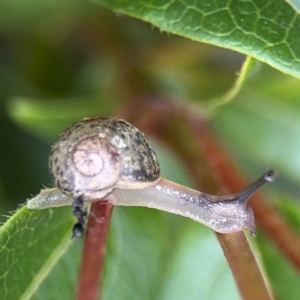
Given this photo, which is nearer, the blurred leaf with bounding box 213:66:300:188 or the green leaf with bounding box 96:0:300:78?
the green leaf with bounding box 96:0:300:78

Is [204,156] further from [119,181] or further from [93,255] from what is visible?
[93,255]

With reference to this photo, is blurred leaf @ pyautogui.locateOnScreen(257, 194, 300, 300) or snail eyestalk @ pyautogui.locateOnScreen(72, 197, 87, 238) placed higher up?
snail eyestalk @ pyautogui.locateOnScreen(72, 197, 87, 238)

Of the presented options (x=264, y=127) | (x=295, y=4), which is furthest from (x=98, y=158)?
(x=264, y=127)

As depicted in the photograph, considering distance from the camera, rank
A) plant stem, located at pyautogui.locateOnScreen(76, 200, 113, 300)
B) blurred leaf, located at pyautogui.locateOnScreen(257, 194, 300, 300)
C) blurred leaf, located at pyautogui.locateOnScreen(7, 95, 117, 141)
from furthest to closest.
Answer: blurred leaf, located at pyautogui.locateOnScreen(7, 95, 117, 141), blurred leaf, located at pyautogui.locateOnScreen(257, 194, 300, 300), plant stem, located at pyautogui.locateOnScreen(76, 200, 113, 300)

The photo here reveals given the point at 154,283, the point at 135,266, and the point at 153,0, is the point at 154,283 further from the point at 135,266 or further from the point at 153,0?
the point at 153,0

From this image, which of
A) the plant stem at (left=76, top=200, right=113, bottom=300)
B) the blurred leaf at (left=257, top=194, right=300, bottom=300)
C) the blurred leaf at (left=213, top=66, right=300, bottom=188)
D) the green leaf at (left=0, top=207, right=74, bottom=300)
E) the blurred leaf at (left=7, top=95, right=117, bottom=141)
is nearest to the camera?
the plant stem at (left=76, top=200, right=113, bottom=300)

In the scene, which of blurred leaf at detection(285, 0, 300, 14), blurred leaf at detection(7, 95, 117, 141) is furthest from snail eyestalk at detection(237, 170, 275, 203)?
blurred leaf at detection(7, 95, 117, 141)

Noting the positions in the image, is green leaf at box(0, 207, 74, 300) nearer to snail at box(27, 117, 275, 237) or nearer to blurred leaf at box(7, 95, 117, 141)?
Result: snail at box(27, 117, 275, 237)

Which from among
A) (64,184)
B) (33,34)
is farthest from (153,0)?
(33,34)
